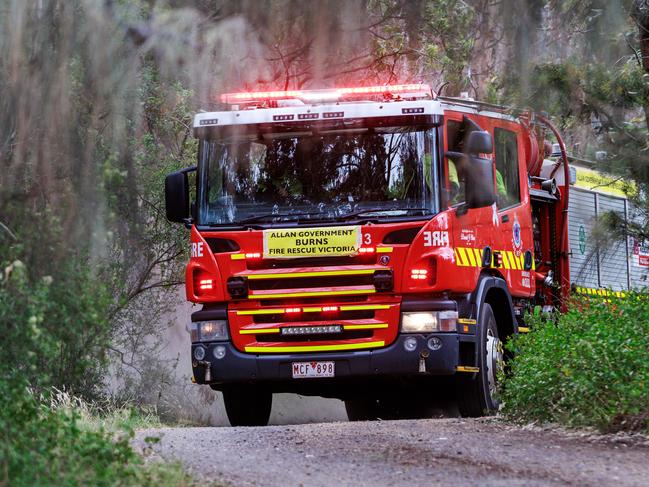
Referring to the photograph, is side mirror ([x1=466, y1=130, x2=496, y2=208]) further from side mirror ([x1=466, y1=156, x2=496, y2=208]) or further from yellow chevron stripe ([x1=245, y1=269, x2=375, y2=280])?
yellow chevron stripe ([x1=245, y1=269, x2=375, y2=280])

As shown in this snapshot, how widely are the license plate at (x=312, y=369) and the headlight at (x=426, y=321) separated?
768 millimetres

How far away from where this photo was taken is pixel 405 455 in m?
9.28

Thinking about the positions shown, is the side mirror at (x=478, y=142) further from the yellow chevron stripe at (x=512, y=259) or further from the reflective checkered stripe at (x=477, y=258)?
the yellow chevron stripe at (x=512, y=259)

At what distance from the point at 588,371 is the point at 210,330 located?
358cm

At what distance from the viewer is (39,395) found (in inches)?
469

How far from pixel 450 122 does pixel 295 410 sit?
9.08 meters

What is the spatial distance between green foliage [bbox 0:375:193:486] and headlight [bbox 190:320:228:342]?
12.2 ft

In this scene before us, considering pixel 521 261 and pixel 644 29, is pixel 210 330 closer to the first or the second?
pixel 521 261

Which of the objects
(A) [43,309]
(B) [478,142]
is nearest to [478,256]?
(B) [478,142]

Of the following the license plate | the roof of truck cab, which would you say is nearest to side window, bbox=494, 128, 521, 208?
the roof of truck cab

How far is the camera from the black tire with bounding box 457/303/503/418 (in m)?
12.2

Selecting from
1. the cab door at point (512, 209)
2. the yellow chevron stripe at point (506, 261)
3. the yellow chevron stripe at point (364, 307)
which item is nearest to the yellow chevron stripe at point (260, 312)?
the yellow chevron stripe at point (364, 307)

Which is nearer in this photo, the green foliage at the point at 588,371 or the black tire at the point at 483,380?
the green foliage at the point at 588,371

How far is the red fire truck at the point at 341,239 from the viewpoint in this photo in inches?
451
